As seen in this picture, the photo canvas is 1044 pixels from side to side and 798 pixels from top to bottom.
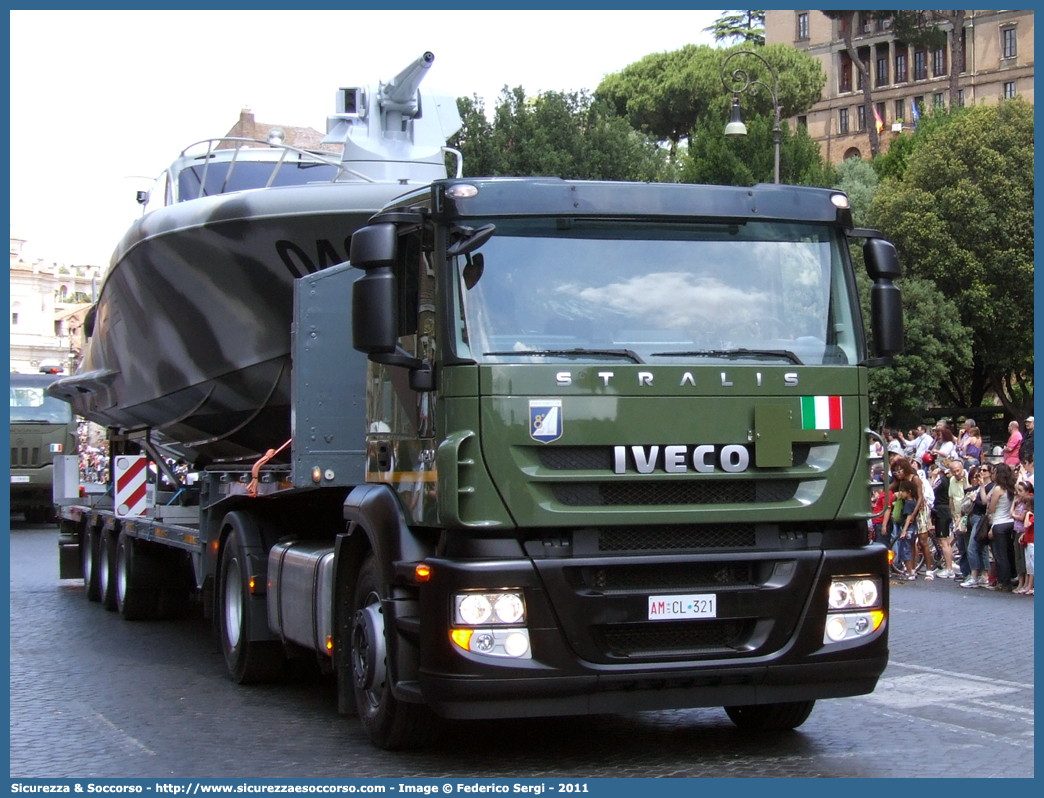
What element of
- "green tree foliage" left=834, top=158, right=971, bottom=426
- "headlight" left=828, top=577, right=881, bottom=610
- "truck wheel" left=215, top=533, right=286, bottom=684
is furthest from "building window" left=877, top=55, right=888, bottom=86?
"headlight" left=828, top=577, right=881, bottom=610

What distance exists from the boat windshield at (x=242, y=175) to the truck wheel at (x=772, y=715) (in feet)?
18.7

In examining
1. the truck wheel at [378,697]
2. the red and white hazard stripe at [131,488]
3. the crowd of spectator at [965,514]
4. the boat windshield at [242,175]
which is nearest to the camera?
the truck wheel at [378,697]

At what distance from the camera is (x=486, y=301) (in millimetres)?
6980

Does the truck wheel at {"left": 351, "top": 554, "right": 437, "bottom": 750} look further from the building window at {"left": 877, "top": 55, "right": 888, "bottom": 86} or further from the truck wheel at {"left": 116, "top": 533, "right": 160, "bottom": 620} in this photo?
the building window at {"left": 877, "top": 55, "right": 888, "bottom": 86}

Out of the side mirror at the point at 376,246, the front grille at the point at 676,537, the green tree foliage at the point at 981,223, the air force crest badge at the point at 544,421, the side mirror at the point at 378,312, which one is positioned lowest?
the front grille at the point at 676,537

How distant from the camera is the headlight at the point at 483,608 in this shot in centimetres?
671

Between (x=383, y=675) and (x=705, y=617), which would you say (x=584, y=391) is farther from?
(x=383, y=675)

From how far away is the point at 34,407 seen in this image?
32.1 m

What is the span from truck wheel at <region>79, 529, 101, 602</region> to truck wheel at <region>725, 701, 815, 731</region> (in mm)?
9447

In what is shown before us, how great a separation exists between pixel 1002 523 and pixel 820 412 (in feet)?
32.1

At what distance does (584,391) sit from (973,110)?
4403 cm

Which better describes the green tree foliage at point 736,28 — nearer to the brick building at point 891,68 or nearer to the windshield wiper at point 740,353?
the brick building at point 891,68

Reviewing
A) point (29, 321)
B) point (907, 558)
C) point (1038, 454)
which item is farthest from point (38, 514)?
point (29, 321)

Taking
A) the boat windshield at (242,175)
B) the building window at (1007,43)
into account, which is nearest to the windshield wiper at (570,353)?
the boat windshield at (242,175)
